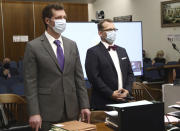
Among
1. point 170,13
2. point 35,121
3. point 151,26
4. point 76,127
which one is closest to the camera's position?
point 76,127

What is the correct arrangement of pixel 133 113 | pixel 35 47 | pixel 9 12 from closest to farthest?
pixel 133 113
pixel 35 47
pixel 9 12

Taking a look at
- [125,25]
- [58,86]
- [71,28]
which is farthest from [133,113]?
[125,25]

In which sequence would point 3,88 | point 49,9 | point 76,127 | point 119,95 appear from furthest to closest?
point 3,88 → point 119,95 → point 49,9 → point 76,127

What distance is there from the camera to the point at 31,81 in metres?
2.43

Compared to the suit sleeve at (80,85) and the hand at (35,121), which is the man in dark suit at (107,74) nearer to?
the suit sleeve at (80,85)

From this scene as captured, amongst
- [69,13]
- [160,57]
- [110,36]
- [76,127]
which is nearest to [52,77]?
[76,127]

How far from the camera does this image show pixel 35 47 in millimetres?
2471

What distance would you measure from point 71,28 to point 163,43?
6.38 m

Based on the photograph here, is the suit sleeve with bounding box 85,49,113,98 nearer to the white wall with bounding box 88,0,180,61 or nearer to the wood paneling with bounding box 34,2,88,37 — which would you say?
the white wall with bounding box 88,0,180,61

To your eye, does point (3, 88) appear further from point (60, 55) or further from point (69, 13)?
point (69, 13)

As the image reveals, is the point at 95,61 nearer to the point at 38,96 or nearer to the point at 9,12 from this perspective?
the point at 38,96

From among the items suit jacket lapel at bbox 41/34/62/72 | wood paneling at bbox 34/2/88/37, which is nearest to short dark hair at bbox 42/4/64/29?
suit jacket lapel at bbox 41/34/62/72

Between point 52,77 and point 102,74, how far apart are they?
77 cm

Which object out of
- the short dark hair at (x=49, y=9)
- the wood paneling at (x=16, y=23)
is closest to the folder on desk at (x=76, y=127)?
the short dark hair at (x=49, y=9)
